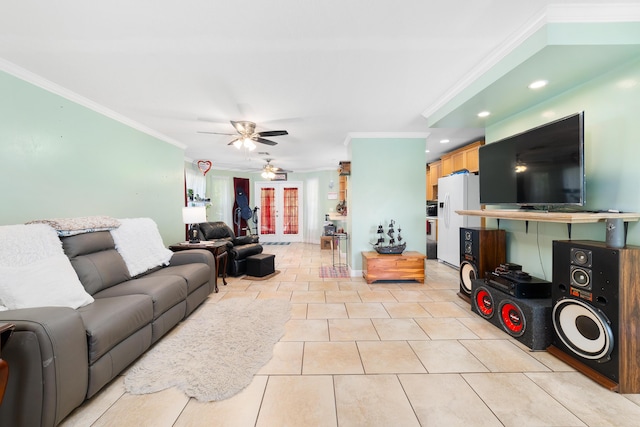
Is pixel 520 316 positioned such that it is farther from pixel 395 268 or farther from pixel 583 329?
pixel 395 268

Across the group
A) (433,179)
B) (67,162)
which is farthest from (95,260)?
(433,179)

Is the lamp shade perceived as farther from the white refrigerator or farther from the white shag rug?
the white refrigerator

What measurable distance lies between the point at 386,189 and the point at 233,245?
2910 mm

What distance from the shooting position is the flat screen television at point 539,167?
1.99 m

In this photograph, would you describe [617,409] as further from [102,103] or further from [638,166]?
[102,103]

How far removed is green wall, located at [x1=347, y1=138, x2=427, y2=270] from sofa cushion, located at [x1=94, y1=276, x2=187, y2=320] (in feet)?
8.97

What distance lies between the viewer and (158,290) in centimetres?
226

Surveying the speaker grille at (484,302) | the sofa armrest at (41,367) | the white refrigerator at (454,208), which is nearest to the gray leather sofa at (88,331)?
the sofa armrest at (41,367)

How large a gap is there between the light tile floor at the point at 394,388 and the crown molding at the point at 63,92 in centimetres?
278

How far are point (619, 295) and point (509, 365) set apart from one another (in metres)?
0.85

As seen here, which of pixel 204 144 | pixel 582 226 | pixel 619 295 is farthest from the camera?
pixel 204 144

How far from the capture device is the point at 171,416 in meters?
1.48

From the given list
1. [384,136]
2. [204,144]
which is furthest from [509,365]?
[204,144]

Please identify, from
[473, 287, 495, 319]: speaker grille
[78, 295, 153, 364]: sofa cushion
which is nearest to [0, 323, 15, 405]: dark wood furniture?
[78, 295, 153, 364]: sofa cushion
